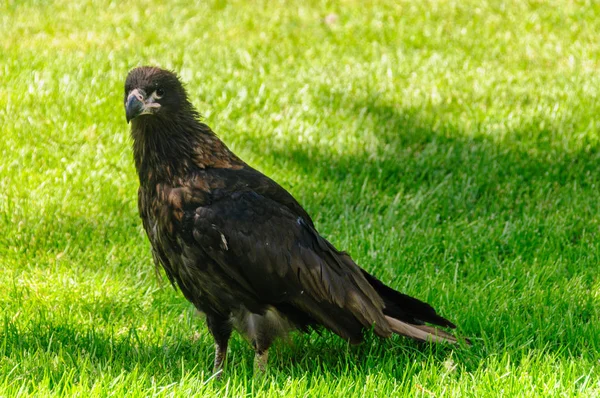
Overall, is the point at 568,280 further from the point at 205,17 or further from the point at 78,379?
the point at 205,17

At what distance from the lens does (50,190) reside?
20.0 feet

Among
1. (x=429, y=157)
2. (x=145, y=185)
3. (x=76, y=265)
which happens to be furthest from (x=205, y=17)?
(x=145, y=185)

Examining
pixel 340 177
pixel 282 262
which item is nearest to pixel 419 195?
pixel 340 177

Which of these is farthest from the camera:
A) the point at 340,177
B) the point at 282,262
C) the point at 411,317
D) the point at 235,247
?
the point at 340,177

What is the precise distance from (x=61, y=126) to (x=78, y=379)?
131 inches

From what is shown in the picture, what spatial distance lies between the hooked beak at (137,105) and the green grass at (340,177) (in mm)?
1106

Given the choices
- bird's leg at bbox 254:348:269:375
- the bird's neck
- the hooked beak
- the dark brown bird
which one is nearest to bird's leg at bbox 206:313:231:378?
the dark brown bird

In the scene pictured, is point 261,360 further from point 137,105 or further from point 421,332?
point 137,105

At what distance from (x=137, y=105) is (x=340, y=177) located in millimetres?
2566

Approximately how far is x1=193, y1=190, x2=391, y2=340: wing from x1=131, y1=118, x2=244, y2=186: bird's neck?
29 centimetres

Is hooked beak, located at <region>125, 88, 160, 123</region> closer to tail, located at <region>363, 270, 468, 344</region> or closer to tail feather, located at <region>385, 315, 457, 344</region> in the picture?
tail, located at <region>363, 270, 468, 344</region>

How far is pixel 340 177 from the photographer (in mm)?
6668

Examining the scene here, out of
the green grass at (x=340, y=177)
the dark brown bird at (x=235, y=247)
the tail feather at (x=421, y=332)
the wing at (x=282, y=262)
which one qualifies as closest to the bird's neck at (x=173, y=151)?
the dark brown bird at (x=235, y=247)

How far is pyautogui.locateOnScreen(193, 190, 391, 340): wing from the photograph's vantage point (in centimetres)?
418
